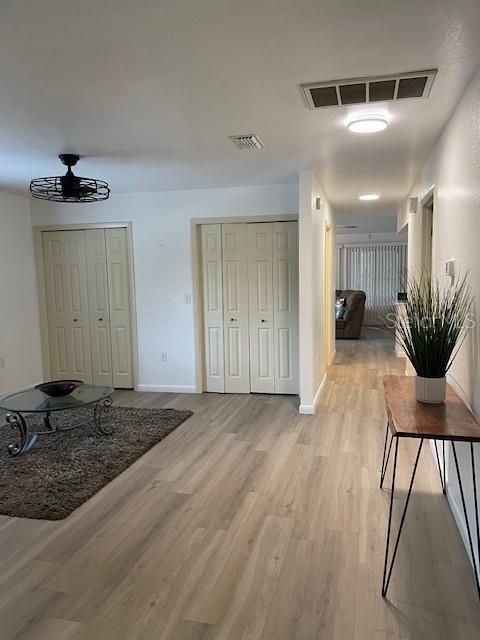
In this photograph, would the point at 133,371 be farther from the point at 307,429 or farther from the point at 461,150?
the point at 461,150

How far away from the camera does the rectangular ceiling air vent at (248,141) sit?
3140mm

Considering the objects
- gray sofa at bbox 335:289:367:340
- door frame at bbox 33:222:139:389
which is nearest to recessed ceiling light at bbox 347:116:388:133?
door frame at bbox 33:222:139:389

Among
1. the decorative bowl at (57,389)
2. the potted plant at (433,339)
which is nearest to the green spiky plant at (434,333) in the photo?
the potted plant at (433,339)

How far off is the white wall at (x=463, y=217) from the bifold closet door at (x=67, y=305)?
4.05 metres

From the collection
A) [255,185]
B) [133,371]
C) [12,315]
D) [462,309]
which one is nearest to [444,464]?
[462,309]

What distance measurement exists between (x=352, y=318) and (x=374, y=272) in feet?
7.42

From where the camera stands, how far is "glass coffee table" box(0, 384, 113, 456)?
11.5 feet

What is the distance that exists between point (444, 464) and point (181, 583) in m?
1.66

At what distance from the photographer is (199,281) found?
207 inches

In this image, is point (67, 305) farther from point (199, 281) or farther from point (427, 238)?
point (427, 238)

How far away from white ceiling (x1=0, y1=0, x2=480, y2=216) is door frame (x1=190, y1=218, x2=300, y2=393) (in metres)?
1.31

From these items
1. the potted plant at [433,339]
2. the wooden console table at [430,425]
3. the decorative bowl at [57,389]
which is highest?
the potted plant at [433,339]

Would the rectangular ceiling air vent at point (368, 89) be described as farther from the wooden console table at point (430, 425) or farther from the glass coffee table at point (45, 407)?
the glass coffee table at point (45, 407)

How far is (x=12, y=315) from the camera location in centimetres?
524
